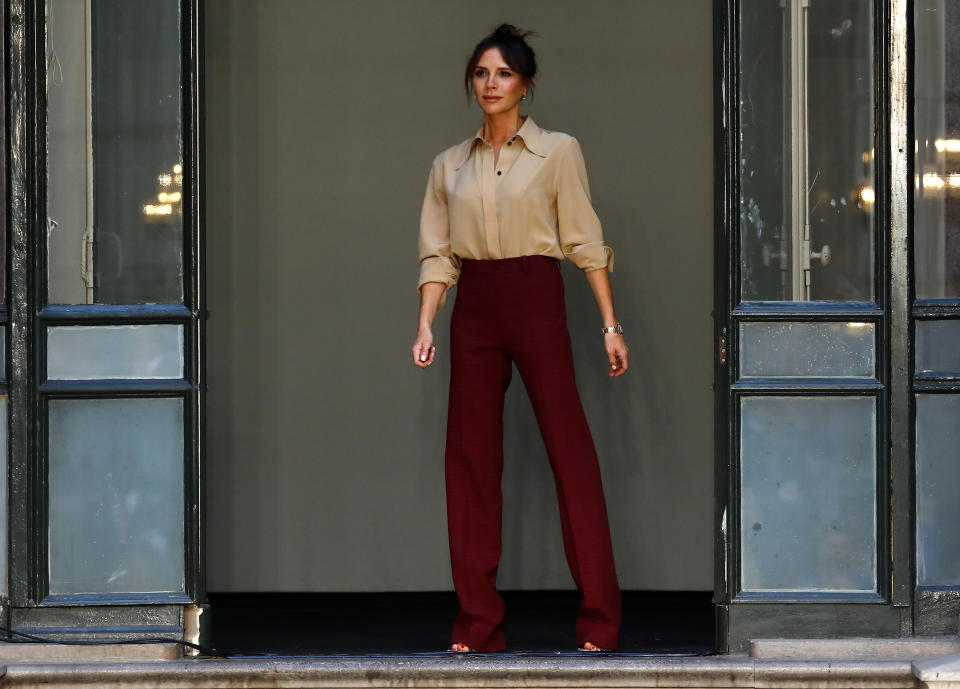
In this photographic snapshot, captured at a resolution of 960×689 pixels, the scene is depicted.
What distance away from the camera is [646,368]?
610 centimetres

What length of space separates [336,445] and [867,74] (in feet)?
7.95

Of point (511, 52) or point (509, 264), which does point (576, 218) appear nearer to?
point (509, 264)

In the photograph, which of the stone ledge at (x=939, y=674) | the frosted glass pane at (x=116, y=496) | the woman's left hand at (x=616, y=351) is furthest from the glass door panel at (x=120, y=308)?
the stone ledge at (x=939, y=674)

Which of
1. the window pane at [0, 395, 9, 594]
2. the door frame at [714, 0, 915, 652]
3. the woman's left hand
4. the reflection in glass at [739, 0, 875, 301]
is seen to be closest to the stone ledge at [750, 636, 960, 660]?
the door frame at [714, 0, 915, 652]

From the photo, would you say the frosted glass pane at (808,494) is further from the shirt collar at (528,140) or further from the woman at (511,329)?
the shirt collar at (528,140)

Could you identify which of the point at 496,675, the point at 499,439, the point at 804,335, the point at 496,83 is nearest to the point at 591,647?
the point at 496,675

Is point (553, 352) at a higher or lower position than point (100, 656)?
higher

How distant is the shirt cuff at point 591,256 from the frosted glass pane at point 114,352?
3.89 feet

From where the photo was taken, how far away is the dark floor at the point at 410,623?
4.91m

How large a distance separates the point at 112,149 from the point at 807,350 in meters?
2.13

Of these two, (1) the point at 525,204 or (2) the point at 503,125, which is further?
(2) the point at 503,125

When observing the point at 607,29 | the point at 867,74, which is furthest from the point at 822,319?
the point at 607,29

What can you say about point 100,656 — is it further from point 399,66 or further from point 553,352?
point 399,66

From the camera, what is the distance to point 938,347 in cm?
476
